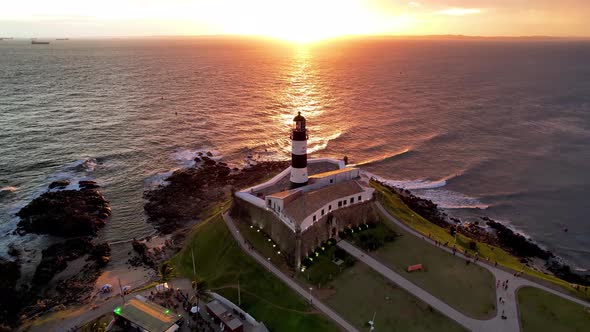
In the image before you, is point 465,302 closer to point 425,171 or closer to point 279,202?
point 279,202

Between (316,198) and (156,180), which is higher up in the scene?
(316,198)

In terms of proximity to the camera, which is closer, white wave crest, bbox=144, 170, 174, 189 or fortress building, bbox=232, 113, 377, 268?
fortress building, bbox=232, 113, 377, 268

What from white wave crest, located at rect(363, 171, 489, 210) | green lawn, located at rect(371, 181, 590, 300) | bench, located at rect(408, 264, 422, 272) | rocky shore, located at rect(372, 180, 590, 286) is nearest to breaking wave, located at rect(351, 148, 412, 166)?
white wave crest, located at rect(363, 171, 489, 210)

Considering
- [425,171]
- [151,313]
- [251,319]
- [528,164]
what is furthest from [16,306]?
[528,164]

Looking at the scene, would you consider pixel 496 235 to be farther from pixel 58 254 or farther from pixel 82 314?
pixel 58 254

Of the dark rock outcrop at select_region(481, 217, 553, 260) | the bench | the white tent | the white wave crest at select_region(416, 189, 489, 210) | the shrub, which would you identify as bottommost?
the dark rock outcrop at select_region(481, 217, 553, 260)

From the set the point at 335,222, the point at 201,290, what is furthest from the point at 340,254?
the point at 201,290

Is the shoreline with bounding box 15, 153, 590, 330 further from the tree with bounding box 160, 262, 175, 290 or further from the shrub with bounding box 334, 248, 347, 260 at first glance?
the shrub with bounding box 334, 248, 347, 260
